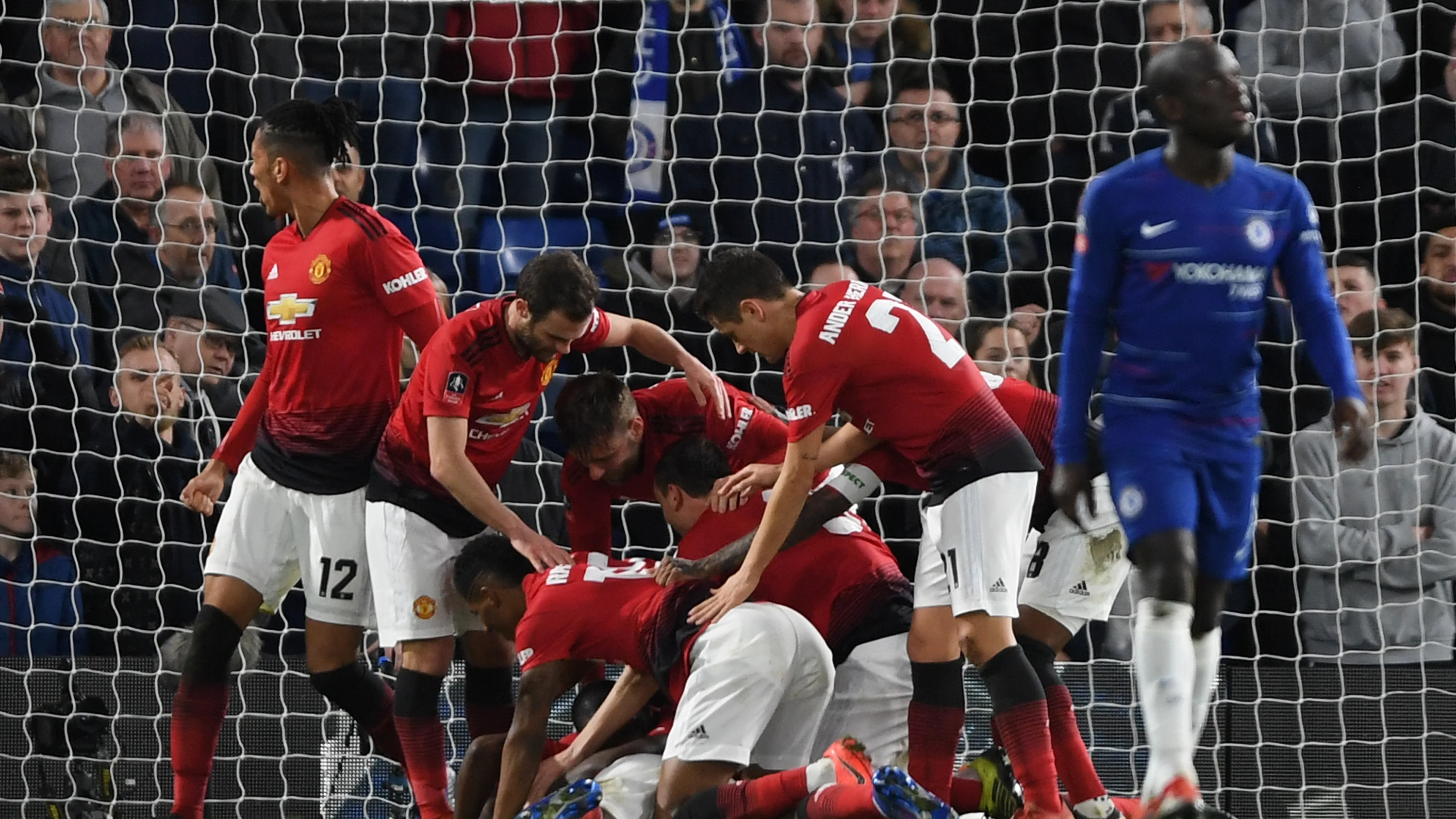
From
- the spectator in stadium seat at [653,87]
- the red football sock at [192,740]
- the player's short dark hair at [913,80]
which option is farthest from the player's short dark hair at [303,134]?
the player's short dark hair at [913,80]

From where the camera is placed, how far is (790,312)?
412 cm

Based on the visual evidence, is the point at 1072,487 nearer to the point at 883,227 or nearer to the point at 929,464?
the point at 929,464

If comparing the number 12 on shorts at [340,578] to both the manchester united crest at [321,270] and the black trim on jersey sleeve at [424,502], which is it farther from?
the manchester united crest at [321,270]

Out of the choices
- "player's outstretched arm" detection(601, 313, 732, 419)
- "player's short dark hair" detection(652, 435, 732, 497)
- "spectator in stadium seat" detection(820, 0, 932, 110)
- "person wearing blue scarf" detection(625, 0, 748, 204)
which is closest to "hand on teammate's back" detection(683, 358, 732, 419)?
"player's outstretched arm" detection(601, 313, 732, 419)

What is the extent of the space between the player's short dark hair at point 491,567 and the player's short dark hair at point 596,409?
12.0 inches

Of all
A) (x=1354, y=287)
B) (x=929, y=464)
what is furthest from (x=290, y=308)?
(x=1354, y=287)

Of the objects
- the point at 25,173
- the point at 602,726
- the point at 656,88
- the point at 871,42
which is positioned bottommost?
the point at 602,726

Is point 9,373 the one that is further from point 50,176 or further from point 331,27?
point 331,27

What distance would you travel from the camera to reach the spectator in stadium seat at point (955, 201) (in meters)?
5.77

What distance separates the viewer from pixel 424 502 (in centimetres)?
431

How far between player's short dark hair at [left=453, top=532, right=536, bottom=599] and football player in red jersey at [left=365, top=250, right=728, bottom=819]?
0.19 feet

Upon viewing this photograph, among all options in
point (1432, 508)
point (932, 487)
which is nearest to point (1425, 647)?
point (1432, 508)

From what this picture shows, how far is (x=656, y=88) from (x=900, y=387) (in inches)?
93.8

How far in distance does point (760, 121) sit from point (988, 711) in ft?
7.06
